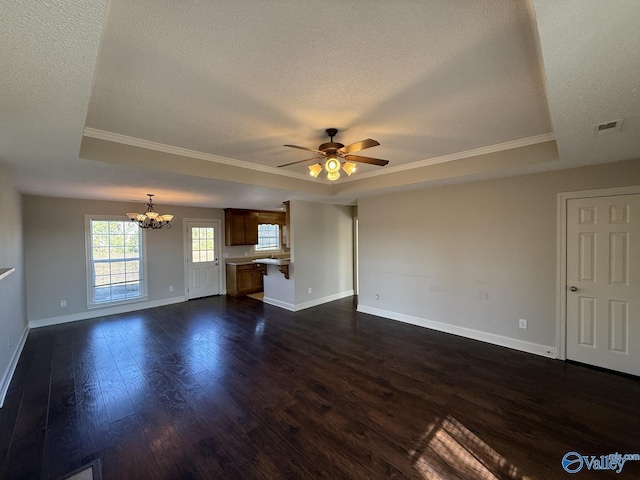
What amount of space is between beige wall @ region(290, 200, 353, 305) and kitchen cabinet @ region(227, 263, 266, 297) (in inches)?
66.9

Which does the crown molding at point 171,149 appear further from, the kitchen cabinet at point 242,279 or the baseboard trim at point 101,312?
the baseboard trim at point 101,312

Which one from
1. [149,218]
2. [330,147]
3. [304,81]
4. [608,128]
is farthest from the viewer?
[149,218]

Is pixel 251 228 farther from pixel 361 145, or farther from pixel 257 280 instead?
pixel 361 145

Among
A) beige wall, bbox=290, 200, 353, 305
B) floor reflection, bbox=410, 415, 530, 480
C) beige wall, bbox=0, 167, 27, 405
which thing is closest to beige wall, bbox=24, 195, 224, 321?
beige wall, bbox=0, 167, 27, 405

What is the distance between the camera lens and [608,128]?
2068 mm

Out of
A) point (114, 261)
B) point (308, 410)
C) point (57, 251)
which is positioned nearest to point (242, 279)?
point (114, 261)

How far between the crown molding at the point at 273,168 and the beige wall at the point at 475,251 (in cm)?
68

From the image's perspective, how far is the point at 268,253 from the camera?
813 centimetres

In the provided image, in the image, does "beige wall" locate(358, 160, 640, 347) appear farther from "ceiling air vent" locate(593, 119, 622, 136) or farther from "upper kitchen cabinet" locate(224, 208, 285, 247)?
"upper kitchen cabinet" locate(224, 208, 285, 247)

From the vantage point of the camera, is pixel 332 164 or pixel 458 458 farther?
pixel 332 164

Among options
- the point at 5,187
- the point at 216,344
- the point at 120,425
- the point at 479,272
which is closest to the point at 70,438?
the point at 120,425

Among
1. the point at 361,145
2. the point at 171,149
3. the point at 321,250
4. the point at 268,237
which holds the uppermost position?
the point at 171,149

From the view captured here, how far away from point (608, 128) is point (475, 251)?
6.99 feet

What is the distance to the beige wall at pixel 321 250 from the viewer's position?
18.1ft
